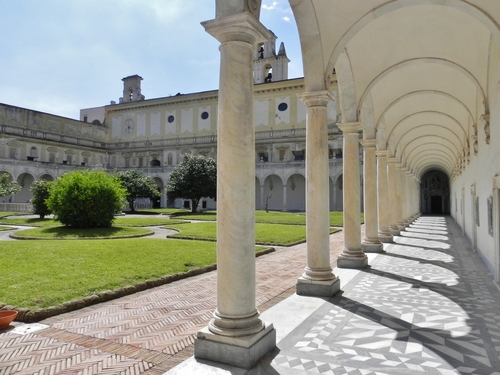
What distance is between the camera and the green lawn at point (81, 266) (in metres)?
6.97

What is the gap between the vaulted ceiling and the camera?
7367 mm

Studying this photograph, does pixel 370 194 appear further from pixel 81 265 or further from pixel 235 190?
pixel 235 190

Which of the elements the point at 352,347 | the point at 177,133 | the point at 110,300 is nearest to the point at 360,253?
the point at 352,347

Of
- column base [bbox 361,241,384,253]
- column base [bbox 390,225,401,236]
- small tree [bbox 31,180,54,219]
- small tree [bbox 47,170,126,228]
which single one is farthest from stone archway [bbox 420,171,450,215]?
small tree [bbox 31,180,54,219]

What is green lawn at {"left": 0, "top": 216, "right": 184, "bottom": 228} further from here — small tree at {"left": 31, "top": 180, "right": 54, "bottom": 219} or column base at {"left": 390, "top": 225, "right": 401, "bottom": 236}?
column base at {"left": 390, "top": 225, "right": 401, "bottom": 236}

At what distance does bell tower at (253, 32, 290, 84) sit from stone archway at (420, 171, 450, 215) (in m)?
23.7

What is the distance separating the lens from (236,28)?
14.2 ft

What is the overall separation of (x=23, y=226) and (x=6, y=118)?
37.7 metres

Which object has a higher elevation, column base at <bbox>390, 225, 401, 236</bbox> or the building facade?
the building facade

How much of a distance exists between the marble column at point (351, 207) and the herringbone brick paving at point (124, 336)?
2471mm

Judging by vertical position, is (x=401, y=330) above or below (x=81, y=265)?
below

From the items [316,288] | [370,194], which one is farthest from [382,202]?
[316,288]

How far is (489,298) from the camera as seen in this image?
7.11 metres

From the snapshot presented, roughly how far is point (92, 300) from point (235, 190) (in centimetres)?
415
